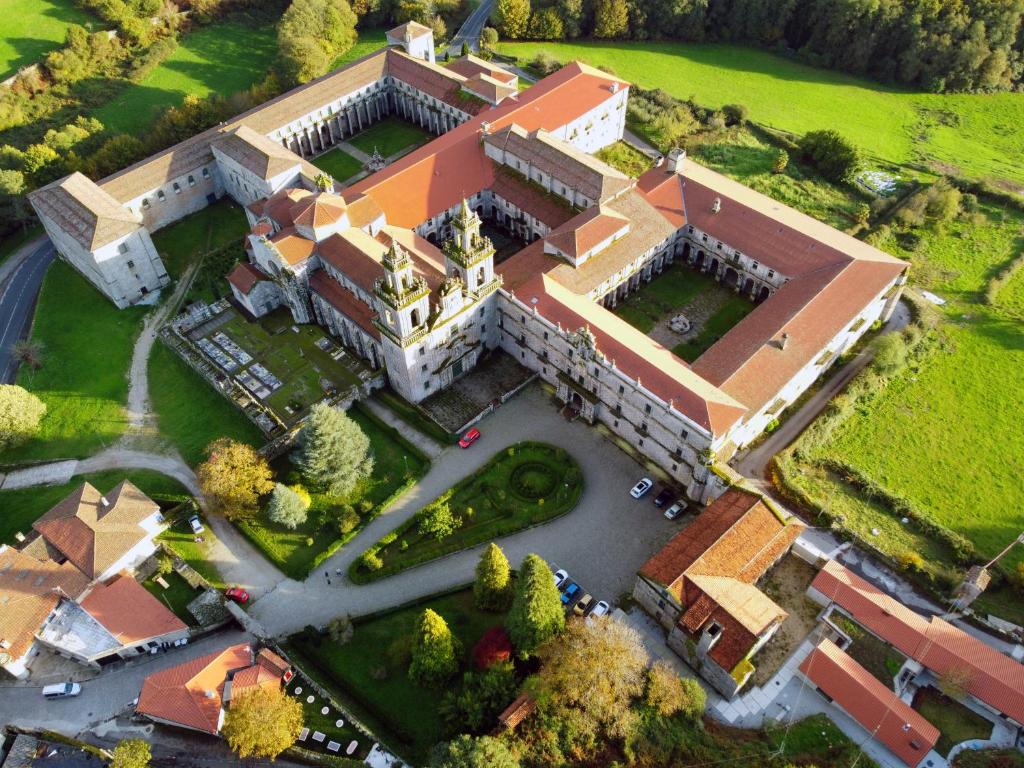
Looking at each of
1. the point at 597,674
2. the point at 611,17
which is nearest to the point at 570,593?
the point at 597,674

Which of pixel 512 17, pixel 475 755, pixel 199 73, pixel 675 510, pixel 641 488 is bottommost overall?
pixel 675 510

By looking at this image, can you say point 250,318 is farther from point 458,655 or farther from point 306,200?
point 458,655

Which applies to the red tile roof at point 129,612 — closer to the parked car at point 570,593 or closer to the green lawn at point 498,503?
the green lawn at point 498,503

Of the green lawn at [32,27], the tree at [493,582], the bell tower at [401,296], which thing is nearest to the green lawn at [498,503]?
the tree at [493,582]

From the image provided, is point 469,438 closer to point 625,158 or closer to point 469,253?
point 469,253

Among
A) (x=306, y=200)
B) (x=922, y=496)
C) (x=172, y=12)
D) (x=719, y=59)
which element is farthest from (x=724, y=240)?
(x=172, y=12)

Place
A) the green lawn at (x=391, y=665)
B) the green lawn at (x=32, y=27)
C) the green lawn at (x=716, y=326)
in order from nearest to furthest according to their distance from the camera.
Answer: the green lawn at (x=391, y=665) → the green lawn at (x=716, y=326) → the green lawn at (x=32, y=27)
